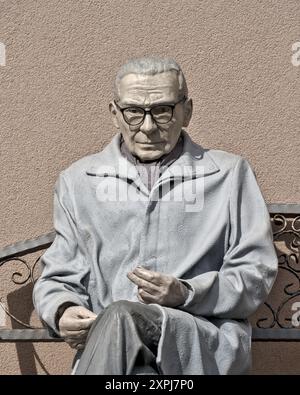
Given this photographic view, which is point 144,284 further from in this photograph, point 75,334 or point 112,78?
point 112,78

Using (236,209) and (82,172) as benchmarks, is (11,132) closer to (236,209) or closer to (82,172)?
(82,172)

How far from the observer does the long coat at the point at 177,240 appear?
527 cm

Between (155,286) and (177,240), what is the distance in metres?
0.27

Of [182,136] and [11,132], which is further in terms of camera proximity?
[11,132]

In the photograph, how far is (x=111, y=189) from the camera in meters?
5.45

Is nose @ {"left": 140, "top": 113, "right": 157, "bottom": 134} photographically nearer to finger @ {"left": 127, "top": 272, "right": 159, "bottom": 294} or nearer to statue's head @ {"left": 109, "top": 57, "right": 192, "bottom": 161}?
statue's head @ {"left": 109, "top": 57, "right": 192, "bottom": 161}

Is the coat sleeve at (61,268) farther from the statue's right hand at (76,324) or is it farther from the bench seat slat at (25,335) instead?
the bench seat slat at (25,335)

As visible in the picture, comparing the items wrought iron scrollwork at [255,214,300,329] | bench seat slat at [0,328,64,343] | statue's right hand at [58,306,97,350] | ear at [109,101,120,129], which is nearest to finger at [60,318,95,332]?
statue's right hand at [58,306,97,350]

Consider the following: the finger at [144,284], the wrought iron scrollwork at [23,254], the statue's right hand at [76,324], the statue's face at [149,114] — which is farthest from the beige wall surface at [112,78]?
the finger at [144,284]

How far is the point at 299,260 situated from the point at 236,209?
0.49 meters

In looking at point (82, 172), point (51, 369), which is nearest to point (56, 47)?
point (82, 172)

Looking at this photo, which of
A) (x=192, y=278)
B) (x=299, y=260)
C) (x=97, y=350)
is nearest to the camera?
(x=97, y=350)

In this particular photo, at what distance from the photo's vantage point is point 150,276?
16.8 ft

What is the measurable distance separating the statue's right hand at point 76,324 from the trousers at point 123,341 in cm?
10
